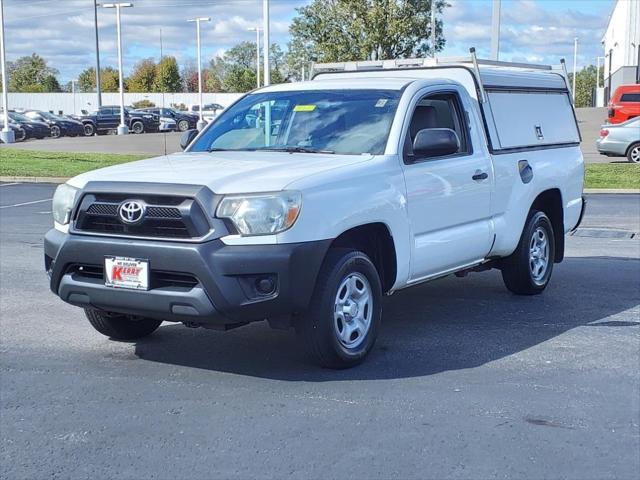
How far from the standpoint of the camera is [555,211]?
345 inches

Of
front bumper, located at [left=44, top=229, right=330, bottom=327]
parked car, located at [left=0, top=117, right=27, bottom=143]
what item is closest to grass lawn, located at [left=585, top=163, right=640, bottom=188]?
front bumper, located at [left=44, top=229, right=330, bottom=327]

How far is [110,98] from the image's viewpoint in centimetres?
9019

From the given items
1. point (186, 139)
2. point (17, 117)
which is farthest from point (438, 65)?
point (17, 117)

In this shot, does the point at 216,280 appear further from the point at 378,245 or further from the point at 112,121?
the point at 112,121

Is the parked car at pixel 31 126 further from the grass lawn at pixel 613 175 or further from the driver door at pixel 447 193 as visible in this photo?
the driver door at pixel 447 193

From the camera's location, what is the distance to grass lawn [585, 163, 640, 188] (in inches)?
773

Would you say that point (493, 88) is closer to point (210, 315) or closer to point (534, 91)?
point (534, 91)

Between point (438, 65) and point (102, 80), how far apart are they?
111 metres

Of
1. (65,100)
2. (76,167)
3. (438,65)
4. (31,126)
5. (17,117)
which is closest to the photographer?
(438,65)

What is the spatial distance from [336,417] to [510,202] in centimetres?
336

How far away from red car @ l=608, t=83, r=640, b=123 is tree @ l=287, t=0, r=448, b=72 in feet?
24.0

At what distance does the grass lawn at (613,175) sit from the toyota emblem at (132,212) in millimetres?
15759

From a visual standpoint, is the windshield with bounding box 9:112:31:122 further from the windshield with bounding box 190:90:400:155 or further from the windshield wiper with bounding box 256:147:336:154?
the windshield wiper with bounding box 256:147:336:154

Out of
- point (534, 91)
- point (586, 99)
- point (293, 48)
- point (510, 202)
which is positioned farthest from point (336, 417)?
point (586, 99)
